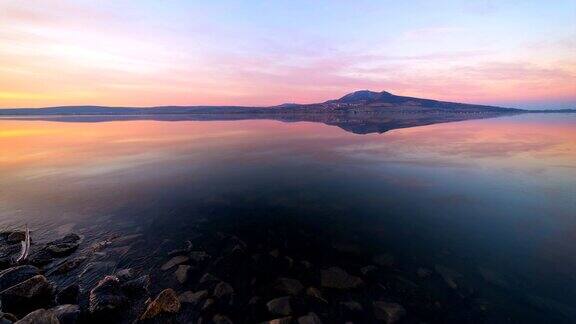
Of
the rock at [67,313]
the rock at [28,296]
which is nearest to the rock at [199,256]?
the rock at [67,313]

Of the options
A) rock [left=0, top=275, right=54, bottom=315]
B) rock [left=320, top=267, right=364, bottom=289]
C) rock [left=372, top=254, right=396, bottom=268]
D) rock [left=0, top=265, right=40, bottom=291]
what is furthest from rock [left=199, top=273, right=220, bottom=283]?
rock [left=372, top=254, right=396, bottom=268]

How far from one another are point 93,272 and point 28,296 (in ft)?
5.80

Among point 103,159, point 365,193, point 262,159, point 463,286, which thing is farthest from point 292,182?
point 103,159

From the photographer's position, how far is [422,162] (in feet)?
85.7

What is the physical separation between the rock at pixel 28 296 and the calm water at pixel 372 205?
7.96 ft

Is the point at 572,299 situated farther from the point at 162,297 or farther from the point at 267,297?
the point at 162,297

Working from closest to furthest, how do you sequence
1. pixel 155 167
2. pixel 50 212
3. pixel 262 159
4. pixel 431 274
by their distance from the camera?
1. pixel 431 274
2. pixel 50 212
3. pixel 155 167
4. pixel 262 159

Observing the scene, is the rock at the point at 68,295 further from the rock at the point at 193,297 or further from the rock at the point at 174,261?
the rock at the point at 193,297

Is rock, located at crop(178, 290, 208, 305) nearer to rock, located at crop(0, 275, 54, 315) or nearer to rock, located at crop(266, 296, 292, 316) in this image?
rock, located at crop(266, 296, 292, 316)

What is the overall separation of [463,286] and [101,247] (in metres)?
13.1

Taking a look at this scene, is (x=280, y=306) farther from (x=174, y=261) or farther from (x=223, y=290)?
(x=174, y=261)

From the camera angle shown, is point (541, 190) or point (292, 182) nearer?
point (541, 190)

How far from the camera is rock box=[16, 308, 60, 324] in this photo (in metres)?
7.02

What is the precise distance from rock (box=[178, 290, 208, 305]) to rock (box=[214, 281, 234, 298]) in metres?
0.32
